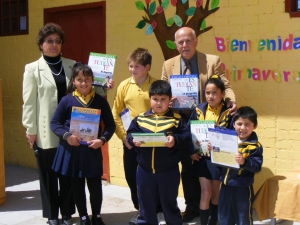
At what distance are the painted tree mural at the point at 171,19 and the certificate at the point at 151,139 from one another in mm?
1962

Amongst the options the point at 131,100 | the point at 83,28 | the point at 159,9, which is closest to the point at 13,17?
the point at 83,28

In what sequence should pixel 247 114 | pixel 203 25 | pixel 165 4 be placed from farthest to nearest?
pixel 165 4 → pixel 203 25 → pixel 247 114

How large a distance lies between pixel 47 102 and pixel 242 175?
208 cm

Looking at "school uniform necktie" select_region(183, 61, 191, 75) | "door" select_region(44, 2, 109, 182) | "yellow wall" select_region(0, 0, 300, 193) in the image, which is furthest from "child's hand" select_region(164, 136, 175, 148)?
"door" select_region(44, 2, 109, 182)

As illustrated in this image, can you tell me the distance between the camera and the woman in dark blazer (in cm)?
438

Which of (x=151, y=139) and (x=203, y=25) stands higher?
(x=203, y=25)

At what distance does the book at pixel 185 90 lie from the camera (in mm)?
4066

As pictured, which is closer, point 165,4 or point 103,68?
point 103,68

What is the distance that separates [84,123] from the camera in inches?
162

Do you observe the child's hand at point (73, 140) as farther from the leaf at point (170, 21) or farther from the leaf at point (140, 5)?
the leaf at point (140, 5)

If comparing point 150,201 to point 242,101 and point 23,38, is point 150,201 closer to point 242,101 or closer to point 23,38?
point 242,101

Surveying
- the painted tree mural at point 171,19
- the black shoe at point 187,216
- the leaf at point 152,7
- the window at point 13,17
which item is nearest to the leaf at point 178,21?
the painted tree mural at point 171,19

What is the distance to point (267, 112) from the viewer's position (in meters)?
4.82

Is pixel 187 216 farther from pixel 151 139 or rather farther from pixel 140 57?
pixel 140 57
